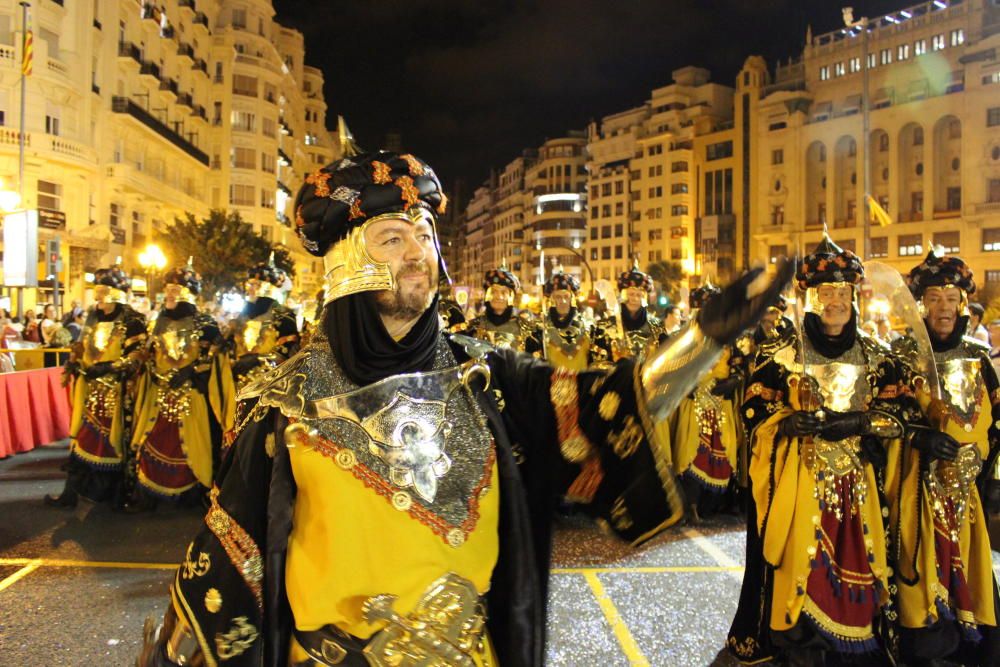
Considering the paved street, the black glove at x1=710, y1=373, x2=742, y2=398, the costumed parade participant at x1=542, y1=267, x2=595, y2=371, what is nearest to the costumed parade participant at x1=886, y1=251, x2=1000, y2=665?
the paved street

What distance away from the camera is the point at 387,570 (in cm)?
198

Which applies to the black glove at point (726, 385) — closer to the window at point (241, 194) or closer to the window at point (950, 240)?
the window at point (241, 194)

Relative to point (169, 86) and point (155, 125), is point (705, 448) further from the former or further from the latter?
point (169, 86)

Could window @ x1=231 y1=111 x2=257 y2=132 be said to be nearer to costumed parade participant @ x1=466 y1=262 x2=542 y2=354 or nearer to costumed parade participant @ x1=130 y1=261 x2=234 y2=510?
costumed parade participant @ x1=466 y1=262 x2=542 y2=354

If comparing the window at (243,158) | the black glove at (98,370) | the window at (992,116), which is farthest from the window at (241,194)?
the window at (992,116)

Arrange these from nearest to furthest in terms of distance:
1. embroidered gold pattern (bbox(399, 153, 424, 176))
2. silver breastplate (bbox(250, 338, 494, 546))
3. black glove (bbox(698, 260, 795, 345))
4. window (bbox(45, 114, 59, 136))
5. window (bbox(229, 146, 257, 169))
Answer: black glove (bbox(698, 260, 795, 345)) → silver breastplate (bbox(250, 338, 494, 546)) → embroidered gold pattern (bbox(399, 153, 424, 176)) → window (bbox(45, 114, 59, 136)) → window (bbox(229, 146, 257, 169))

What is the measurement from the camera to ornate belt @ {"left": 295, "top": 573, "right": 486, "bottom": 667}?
1.95 m

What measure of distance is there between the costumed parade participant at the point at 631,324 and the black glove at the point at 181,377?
4.39m

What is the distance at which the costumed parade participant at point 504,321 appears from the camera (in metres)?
9.00

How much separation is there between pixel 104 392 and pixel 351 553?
23.5ft

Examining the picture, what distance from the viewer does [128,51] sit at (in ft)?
132

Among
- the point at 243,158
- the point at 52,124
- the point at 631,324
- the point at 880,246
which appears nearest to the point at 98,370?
the point at 631,324

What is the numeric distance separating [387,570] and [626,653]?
3018 mm

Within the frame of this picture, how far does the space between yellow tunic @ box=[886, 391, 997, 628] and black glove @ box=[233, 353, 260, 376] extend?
609 cm
